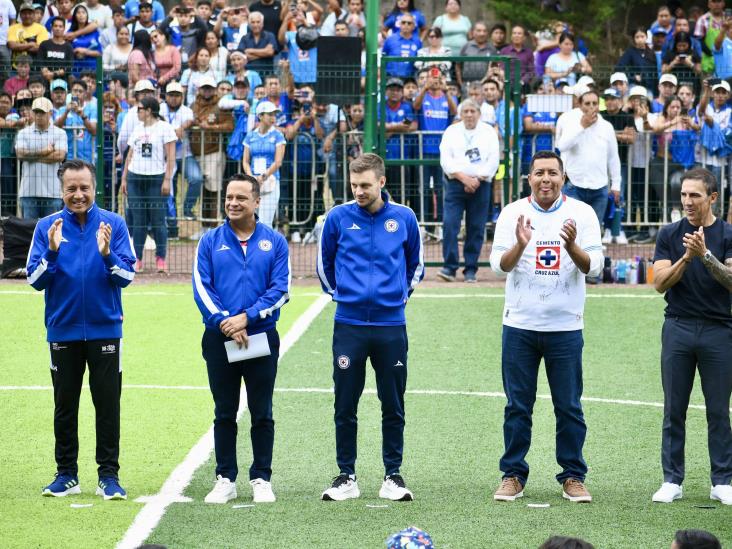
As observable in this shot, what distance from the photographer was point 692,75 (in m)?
19.7

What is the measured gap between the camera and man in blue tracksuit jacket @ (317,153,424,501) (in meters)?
8.16

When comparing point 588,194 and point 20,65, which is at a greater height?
point 20,65

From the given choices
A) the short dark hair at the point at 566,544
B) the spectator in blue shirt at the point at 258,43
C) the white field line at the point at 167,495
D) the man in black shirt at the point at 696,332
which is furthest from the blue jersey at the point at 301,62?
the short dark hair at the point at 566,544

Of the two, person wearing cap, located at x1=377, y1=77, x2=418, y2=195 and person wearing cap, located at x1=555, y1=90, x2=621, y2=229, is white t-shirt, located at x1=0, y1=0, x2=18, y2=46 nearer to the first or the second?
person wearing cap, located at x1=377, y1=77, x2=418, y2=195

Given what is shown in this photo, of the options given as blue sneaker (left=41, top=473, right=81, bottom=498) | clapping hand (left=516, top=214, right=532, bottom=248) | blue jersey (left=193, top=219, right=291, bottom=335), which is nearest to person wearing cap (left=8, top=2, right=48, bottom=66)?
blue jersey (left=193, top=219, right=291, bottom=335)

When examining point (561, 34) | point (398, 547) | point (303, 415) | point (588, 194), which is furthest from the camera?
point (561, 34)

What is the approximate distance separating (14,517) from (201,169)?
10585 millimetres

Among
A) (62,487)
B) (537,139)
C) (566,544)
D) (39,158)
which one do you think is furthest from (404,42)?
(566,544)

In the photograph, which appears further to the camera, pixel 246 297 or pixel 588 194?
pixel 588 194

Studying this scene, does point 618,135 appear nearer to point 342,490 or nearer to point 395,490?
point 395,490

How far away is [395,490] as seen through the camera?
8094 millimetres

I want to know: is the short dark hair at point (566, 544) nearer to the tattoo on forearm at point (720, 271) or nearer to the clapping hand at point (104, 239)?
the tattoo on forearm at point (720, 271)

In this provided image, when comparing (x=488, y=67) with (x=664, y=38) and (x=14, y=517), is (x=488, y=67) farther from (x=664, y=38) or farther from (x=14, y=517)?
(x=14, y=517)

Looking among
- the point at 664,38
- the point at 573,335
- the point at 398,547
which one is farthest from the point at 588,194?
the point at 398,547
